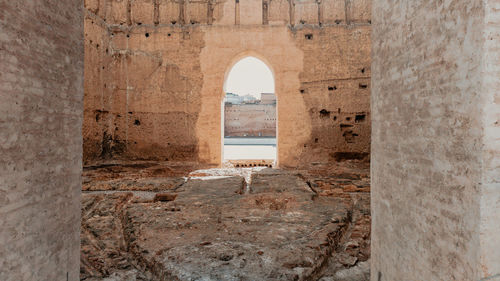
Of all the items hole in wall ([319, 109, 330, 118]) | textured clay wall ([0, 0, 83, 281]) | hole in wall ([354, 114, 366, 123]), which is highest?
hole in wall ([319, 109, 330, 118])

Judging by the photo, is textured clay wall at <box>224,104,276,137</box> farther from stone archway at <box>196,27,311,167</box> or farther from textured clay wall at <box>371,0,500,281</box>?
textured clay wall at <box>371,0,500,281</box>

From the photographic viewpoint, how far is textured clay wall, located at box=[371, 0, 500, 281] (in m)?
1.34

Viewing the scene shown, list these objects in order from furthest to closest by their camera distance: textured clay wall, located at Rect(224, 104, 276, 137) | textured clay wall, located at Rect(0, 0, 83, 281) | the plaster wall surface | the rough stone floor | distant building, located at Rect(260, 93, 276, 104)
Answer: distant building, located at Rect(260, 93, 276, 104), textured clay wall, located at Rect(224, 104, 276, 137), the rough stone floor, textured clay wall, located at Rect(0, 0, 83, 281), the plaster wall surface

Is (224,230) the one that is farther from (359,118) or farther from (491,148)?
(359,118)

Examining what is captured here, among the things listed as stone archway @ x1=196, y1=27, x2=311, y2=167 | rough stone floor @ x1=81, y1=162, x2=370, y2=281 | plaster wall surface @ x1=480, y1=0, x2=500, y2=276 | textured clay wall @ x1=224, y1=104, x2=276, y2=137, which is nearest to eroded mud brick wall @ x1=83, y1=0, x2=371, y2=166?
stone archway @ x1=196, y1=27, x2=311, y2=167

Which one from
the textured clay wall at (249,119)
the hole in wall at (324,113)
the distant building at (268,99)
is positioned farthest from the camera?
the distant building at (268,99)

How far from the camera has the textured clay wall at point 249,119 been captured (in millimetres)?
22266

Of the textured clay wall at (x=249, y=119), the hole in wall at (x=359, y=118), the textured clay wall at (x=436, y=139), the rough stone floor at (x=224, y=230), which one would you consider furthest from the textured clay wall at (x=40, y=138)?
the textured clay wall at (x=249, y=119)

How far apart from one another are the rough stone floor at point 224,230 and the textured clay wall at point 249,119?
53.2 ft

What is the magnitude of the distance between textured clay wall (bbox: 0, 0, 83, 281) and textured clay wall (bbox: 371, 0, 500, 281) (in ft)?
7.42

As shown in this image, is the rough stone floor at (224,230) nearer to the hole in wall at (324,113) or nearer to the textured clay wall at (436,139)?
the textured clay wall at (436,139)

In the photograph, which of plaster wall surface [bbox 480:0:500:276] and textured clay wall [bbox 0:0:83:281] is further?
textured clay wall [bbox 0:0:83:281]

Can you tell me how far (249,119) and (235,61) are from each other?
42.3 feet

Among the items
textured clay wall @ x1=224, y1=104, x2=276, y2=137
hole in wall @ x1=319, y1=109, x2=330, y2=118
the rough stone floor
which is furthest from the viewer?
textured clay wall @ x1=224, y1=104, x2=276, y2=137
